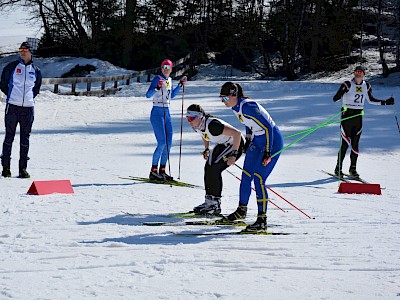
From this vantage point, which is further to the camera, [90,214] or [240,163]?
[240,163]

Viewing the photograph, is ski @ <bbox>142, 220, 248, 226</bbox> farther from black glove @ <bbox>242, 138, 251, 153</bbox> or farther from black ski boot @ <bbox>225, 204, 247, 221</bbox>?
black glove @ <bbox>242, 138, 251, 153</bbox>

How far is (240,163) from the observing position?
1269 centimetres

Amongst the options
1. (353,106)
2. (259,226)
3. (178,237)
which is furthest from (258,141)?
(353,106)

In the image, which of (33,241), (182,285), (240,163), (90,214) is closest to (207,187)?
(90,214)

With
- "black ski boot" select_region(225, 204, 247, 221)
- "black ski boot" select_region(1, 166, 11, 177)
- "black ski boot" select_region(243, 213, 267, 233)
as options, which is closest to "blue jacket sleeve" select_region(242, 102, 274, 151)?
"black ski boot" select_region(243, 213, 267, 233)

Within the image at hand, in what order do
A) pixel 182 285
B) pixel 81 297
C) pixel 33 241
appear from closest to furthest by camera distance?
pixel 81 297 → pixel 182 285 → pixel 33 241

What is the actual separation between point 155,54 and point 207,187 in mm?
32662

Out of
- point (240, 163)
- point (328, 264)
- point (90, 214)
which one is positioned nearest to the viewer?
point (328, 264)

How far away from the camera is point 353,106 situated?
1185 centimetres

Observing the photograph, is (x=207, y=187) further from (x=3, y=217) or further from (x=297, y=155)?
(x=297, y=155)

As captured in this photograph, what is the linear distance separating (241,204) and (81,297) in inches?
129

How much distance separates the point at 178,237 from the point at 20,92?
4192mm

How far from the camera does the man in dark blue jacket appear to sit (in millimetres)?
9617

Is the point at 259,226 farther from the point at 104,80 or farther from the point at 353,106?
the point at 104,80
